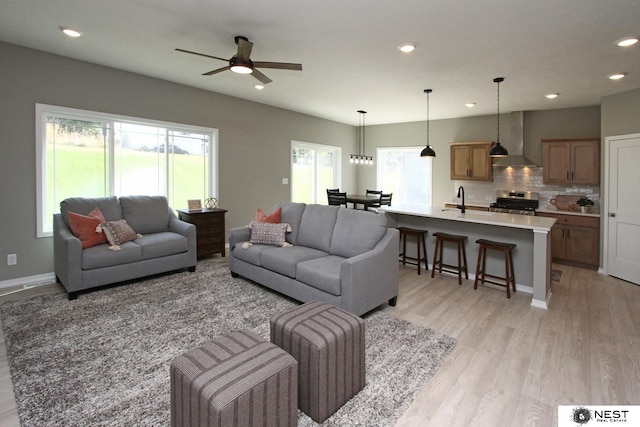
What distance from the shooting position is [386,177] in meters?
8.95

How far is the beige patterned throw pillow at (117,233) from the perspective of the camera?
158 inches

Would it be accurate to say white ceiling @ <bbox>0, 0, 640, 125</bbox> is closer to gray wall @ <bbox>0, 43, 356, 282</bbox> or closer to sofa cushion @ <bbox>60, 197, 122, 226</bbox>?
gray wall @ <bbox>0, 43, 356, 282</bbox>

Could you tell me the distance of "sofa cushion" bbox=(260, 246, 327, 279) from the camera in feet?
11.7

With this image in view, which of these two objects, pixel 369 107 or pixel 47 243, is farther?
pixel 369 107

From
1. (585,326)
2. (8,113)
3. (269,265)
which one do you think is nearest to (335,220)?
(269,265)

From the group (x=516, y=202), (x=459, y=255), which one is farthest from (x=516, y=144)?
(x=459, y=255)

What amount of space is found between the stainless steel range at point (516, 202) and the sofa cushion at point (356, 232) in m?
3.82

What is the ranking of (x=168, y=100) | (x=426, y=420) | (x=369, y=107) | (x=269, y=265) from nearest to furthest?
(x=426, y=420)
(x=269, y=265)
(x=168, y=100)
(x=369, y=107)

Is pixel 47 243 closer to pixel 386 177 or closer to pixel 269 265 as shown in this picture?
pixel 269 265

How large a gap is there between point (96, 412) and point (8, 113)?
3845 mm

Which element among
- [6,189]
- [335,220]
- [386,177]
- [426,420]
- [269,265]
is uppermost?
[386,177]

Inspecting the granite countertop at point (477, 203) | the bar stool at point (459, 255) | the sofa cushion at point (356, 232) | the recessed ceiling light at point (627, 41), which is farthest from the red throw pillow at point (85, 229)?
the granite countertop at point (477, 203)

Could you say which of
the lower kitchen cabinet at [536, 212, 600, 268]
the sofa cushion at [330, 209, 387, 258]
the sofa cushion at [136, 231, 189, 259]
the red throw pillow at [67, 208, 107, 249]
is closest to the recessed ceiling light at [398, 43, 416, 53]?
the sofa cushion at [330, 209, 387, 258]

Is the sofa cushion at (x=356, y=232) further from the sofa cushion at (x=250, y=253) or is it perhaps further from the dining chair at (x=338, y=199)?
the dining chair at (x=338, y=199)
